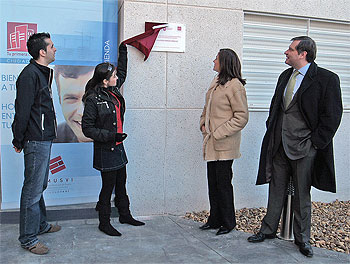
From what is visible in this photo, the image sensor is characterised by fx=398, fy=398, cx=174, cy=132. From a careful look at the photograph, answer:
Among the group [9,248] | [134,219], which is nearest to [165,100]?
[134,219]

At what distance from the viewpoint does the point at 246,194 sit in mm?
5656

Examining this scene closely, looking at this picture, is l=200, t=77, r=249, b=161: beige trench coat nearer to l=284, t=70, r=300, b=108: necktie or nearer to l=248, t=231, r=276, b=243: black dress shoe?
l=284, t=70, r=300, b=108: necktie

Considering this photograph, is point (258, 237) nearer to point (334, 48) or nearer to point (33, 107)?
point (33, 107)

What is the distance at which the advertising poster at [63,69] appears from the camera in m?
4.80

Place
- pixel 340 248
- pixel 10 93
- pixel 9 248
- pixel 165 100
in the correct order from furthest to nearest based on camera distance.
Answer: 1. pixel 165 100
2. pixel 10 93
3. pixel 340 248
4. pixel 9 248

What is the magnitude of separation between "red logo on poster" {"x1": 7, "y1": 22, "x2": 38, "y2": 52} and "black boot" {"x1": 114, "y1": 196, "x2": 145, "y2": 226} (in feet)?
7.17

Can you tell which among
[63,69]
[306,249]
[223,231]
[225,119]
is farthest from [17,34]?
[306,249]

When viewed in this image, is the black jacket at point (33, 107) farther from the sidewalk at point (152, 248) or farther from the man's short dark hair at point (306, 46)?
the man's short dark hair at point (306, 46)

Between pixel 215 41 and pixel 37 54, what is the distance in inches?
93.0

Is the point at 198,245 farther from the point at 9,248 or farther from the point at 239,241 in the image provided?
the point at 9,248

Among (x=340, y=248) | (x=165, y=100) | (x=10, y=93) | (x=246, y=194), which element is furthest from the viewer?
(x=246, y=194)

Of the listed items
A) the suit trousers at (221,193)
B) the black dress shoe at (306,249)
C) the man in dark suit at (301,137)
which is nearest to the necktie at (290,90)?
the man in dark suit at (301,137)

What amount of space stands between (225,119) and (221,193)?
85cm

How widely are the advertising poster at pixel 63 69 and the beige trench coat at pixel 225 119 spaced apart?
1.52 meters
